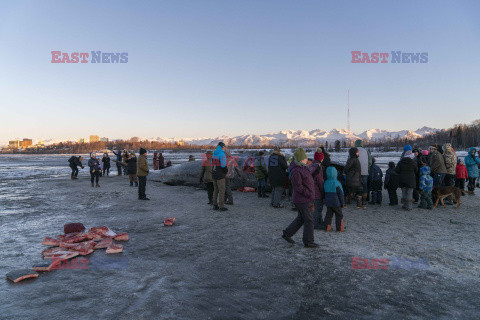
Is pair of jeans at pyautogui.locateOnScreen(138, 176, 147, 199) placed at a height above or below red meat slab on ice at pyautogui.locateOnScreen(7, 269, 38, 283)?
above

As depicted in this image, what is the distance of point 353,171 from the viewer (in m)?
8.76

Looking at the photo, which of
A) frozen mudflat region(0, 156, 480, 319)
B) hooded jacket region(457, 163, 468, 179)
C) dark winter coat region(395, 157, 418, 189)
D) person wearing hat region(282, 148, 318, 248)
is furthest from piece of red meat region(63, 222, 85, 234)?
hooded jacket region(457, 163, 468, 179)

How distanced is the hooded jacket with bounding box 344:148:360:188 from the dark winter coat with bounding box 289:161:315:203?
12.0 ft

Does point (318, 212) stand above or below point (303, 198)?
below

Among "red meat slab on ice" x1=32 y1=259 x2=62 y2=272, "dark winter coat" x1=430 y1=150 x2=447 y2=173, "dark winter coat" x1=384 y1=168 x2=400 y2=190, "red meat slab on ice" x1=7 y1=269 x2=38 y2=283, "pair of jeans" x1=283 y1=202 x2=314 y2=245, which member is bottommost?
"red meat slab on ice" x1=32 y1=259 x2=62 y2=272

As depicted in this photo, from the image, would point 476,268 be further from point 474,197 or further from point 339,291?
point 474,197

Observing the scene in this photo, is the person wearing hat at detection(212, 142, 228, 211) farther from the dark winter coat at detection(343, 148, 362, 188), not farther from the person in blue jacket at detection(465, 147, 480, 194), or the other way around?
the person in blue jacket at detection(465, 147, 480, 194)

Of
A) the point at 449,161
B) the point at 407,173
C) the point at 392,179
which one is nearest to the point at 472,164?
the point at 449,161

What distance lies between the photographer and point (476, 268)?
4488 mm

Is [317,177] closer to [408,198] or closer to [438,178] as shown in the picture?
[408,198]

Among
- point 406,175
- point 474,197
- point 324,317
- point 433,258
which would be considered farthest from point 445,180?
point 324,317

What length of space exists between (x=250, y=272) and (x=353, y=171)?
224 inches

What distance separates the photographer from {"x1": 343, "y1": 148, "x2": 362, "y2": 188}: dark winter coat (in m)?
8.67

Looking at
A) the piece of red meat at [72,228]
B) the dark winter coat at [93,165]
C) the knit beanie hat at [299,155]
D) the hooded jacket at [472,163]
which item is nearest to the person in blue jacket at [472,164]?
the hooded jacket at [472,163]
